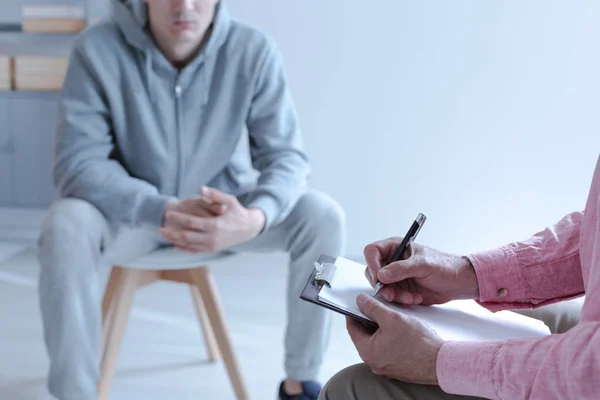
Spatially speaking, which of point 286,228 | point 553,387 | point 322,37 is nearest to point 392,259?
point 553,387

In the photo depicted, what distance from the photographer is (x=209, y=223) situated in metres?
1.29

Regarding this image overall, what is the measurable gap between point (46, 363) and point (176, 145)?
638 millimetres

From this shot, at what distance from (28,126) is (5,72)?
20 centimetres

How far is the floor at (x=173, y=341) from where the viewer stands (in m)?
1.54

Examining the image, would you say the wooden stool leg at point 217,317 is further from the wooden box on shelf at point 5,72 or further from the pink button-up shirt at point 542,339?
the wooden box on shelf at point 5,72

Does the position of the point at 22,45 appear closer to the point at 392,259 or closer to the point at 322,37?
the point at 322,37

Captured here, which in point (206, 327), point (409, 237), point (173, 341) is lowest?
point (173, 341)

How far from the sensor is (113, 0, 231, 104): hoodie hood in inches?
56.3

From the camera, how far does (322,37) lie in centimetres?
238

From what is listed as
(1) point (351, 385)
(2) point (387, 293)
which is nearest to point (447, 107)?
(2) point (387, 293)

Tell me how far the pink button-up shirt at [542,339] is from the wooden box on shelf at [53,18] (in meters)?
1.87

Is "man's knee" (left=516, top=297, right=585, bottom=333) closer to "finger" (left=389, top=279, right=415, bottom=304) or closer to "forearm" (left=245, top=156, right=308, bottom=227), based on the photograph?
"finger" (left=389, top=279, right=415, bottom=304)

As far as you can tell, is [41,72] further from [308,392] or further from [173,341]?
[308,392]

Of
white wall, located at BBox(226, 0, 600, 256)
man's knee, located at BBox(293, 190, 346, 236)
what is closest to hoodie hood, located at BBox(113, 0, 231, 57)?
man's knee, located at BBox(293, 190, 346, 236)
